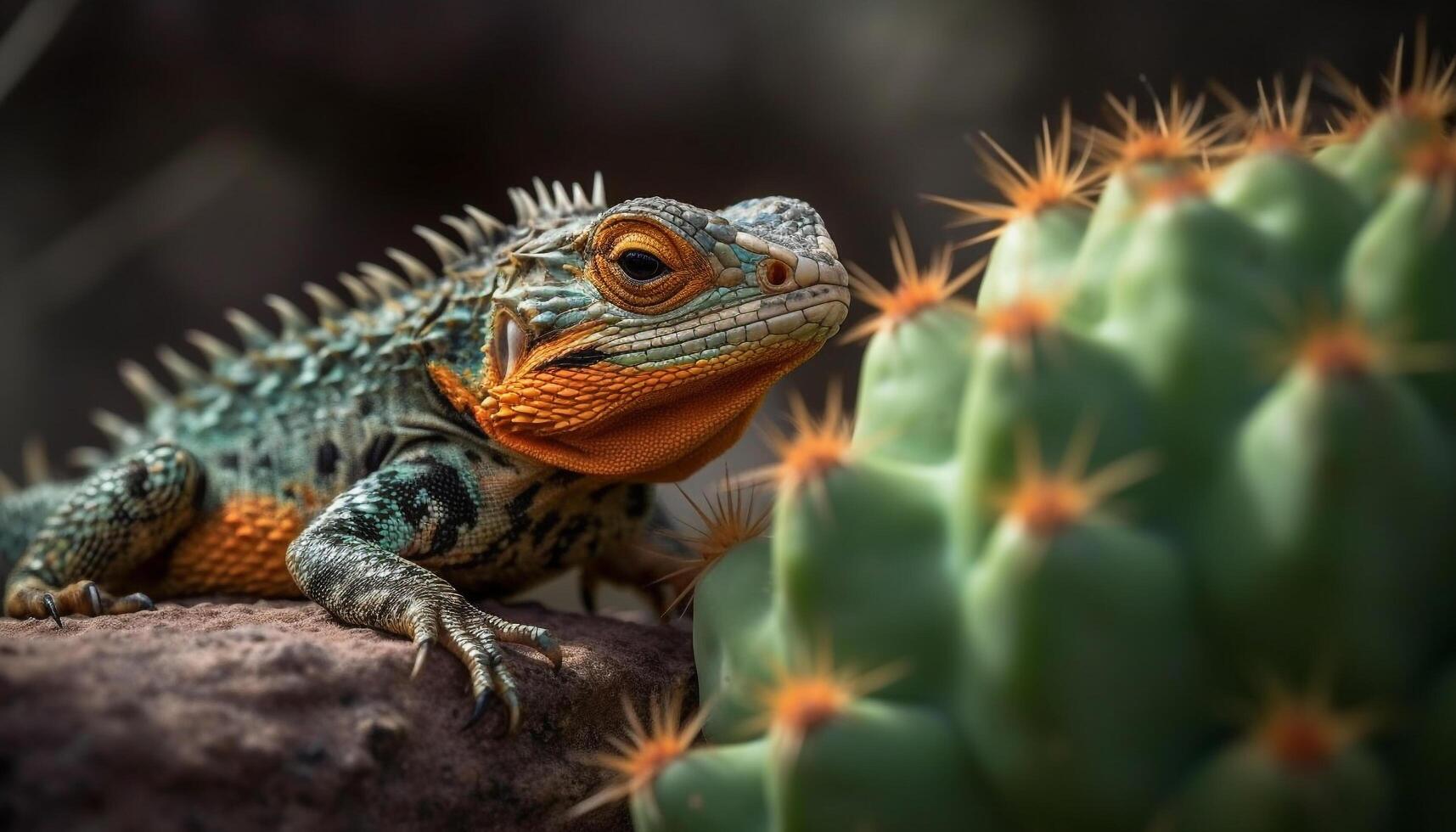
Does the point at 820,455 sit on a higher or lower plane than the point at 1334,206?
lower

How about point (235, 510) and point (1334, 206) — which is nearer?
point (1334, 206)

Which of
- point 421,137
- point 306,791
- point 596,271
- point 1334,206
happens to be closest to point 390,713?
point 306,791

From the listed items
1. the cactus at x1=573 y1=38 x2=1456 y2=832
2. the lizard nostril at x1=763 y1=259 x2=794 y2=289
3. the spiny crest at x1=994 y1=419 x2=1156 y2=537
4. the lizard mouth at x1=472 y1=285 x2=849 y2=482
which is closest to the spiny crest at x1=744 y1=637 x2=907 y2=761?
the cactus at x1=573 y1=38 x2=1456 y2=832

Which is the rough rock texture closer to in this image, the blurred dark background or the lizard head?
the lizard head

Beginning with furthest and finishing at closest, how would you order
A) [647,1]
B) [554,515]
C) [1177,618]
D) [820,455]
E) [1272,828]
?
1. [647,1]
2. [554,515]
3. [820,455]
4. [1177,618]
5. [1272,828]

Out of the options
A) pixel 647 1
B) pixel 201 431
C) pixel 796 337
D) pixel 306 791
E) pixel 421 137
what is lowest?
pixel 306 791

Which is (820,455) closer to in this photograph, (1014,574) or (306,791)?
(1014,574)
